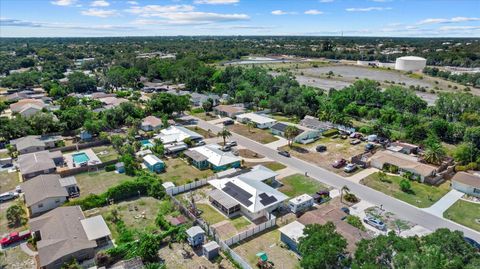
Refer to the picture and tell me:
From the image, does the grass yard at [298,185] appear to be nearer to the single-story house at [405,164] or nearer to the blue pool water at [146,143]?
the single-story house at [405,164]

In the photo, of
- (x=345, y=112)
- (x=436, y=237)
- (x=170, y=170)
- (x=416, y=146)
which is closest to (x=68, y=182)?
(x=170, y=170)

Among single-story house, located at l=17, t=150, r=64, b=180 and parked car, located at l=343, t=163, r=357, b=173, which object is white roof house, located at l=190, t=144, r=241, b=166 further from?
single-story house, located at l=17, t=150, r=64, b=180

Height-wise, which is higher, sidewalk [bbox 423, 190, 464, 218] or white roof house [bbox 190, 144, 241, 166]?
white roof house [bbox 190, 144, 241, 166]

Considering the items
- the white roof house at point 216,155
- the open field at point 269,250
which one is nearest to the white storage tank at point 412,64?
the white roof house at point 216,155

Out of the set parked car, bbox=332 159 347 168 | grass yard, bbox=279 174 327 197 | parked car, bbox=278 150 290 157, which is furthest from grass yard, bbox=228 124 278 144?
grass yard, bbox=279 174 327 197

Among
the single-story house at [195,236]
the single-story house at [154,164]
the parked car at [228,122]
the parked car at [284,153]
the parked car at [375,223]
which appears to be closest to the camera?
the single-story house at [195,236]
